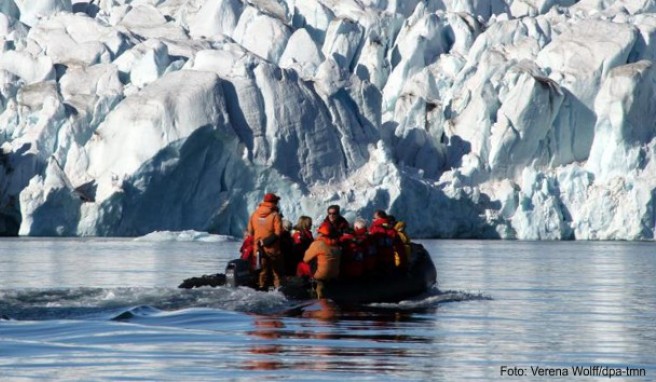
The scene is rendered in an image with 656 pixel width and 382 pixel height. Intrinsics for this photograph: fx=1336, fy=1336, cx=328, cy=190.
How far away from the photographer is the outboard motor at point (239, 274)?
14562 millimetres

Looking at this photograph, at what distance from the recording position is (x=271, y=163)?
4012cm

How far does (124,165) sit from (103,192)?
43.8 inches

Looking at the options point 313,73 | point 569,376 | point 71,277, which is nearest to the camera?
point 569,376

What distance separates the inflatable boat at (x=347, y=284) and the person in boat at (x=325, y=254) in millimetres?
174

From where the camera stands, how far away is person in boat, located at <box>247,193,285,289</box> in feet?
47.0

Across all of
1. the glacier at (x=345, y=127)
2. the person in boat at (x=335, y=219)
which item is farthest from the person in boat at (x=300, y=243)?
the glacier at (x=345, y=127)

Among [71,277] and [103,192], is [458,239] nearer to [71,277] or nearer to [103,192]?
[103,192]

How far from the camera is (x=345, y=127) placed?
42.4 metres

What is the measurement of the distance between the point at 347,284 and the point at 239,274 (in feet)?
3.89

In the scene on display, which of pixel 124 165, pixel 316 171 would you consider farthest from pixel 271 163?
pixel 124 165

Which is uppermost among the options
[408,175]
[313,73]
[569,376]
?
[313,73]

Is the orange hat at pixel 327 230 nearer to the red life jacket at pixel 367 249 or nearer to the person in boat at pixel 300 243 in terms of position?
the person in boat at pixel 300 243

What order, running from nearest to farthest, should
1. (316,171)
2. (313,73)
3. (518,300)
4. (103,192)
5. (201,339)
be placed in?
(201,339) < (518,300) < (103,192) < (316,171) < (313,73)

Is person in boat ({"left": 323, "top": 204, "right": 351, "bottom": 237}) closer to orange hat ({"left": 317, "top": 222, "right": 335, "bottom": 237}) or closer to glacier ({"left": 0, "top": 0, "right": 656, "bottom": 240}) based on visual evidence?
orange hat ({"left": 317, "top": 222, "right": 335, "bottom": 237})
